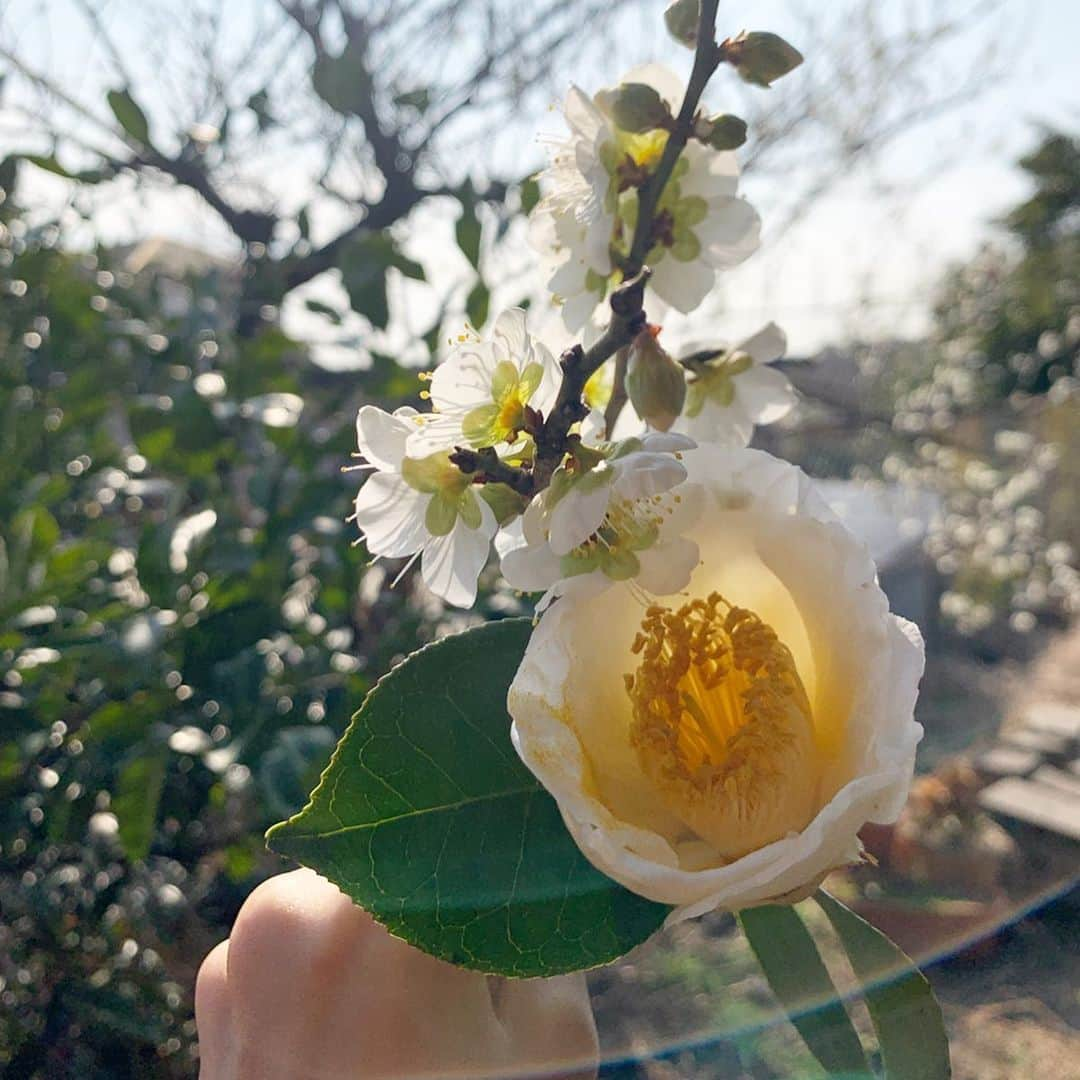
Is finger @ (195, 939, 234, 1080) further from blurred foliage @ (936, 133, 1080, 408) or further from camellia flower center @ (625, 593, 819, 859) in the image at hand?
blurred foliage @ (936, 133, 1080, 408)

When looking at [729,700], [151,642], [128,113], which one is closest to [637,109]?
[729,700]

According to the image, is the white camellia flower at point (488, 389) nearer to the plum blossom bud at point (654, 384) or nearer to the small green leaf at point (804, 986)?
the plum blossom bud at point (654, 384)

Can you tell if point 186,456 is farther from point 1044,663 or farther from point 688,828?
point 1044,663

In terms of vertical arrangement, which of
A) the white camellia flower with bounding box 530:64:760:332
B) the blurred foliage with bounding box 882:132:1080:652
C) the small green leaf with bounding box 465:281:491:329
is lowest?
the blurred foliage with bounding box 882:132:1080:652

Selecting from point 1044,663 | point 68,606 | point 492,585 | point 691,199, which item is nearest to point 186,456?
point 68,606

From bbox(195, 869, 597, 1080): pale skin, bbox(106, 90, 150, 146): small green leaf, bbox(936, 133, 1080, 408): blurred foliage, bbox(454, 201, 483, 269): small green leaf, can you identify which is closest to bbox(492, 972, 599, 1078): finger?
bbox(195, 869, 597, 1080): pale skin

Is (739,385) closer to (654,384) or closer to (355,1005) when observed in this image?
(654,384)

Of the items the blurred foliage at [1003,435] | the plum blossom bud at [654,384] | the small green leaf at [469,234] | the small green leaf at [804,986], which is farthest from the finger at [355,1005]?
the blurred foliage at [1003,435]
